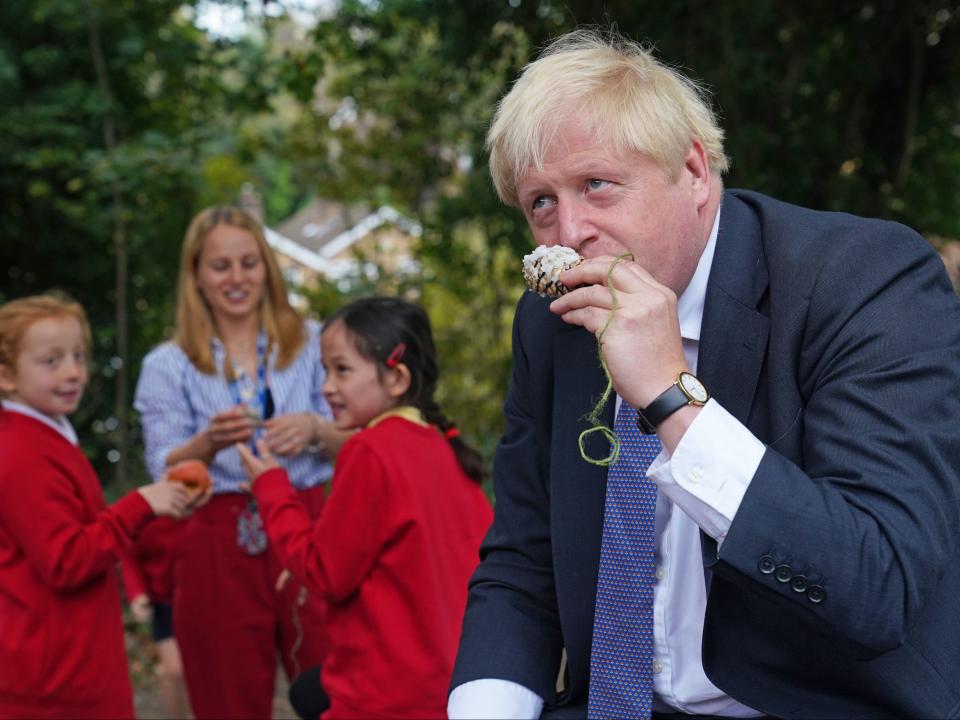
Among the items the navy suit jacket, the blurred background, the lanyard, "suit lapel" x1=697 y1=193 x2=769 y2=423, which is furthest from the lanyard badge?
the blurred background

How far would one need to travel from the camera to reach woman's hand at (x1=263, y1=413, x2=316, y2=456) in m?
4.23

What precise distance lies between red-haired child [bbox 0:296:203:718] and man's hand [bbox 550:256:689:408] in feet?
8.09

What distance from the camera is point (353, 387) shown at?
12.3ft

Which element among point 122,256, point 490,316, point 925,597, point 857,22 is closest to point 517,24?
point 857,22

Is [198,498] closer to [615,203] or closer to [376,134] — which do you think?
[615,203]

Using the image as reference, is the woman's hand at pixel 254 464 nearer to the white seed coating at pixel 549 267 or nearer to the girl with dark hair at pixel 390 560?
the girl with dark hair at pixel 390 560

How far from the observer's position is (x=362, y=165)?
1026 centimetres

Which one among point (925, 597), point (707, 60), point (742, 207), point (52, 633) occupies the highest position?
point (707, 60)

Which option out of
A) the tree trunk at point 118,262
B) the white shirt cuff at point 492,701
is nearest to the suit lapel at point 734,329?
the white shirt cuff at point 492,701

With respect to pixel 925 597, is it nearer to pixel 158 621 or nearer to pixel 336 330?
pixel 336 330

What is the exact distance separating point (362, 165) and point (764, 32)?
4168 mm

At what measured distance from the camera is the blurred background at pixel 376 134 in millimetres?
7262

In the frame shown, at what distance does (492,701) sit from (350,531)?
1.13m

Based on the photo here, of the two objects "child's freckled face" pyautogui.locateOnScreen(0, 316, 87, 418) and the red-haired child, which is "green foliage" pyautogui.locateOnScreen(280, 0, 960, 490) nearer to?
"child's freckled face" pyautogui.locateOnScreen(0, 316, 87, 418)
